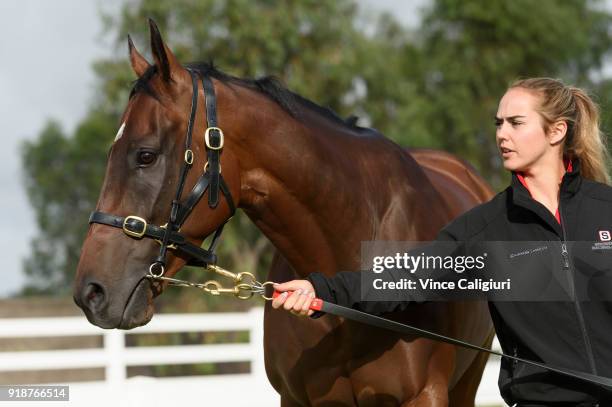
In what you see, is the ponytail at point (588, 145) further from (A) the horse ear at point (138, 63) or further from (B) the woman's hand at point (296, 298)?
(A) the horse ear at point (138, 63)

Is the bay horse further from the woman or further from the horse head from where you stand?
the woman

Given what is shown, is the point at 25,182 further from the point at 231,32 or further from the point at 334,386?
the point at 334,386

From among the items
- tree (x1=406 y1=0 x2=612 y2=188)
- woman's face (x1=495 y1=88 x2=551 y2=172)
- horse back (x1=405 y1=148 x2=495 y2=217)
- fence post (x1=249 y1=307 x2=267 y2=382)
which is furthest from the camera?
tree (x1=406 y1=0 x2=612 y2=188)

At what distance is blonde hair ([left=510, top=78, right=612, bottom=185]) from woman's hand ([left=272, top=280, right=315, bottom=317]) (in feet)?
3.35

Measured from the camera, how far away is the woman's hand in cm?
296

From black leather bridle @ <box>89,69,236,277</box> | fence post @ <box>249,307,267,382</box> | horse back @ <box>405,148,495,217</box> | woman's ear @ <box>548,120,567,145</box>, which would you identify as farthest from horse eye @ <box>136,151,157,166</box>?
fence post @ <box>249,307,267,382</box>

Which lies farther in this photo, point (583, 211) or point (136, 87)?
point (136, 87)

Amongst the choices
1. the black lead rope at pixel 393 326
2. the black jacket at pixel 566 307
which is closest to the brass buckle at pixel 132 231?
the black lead rope at pixel 393 326

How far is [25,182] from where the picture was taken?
43656 mm

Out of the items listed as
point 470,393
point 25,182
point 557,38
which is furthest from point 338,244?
point 25,182

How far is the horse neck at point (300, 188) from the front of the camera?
328cm

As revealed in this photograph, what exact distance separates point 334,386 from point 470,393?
156cm

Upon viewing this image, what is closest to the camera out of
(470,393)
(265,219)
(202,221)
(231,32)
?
(202,221)

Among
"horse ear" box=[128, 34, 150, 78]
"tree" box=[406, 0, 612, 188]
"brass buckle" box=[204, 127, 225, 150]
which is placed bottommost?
"brass buckle" box=[204, 127, 225, 150]
